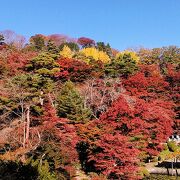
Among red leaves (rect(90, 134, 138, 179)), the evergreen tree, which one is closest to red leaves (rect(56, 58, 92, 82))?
the evergreen tree

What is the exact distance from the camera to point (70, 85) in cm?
3025

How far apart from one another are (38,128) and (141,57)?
3652cm

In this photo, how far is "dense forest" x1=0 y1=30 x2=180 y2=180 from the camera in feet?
67.9

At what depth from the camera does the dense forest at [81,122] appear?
20.7 metres

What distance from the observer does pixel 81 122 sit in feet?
86.1

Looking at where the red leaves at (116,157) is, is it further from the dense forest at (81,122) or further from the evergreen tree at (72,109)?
the evergreen tree at (72,109)

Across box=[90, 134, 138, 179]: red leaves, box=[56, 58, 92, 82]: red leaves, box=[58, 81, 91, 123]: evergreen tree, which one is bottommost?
box=[90, 134, 138, 179]: red leaves

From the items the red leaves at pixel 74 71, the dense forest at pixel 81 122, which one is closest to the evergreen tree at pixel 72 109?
the dense forest at pixel 81 122

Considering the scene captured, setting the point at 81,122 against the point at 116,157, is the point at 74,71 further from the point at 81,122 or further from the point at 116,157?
the point at 116,157

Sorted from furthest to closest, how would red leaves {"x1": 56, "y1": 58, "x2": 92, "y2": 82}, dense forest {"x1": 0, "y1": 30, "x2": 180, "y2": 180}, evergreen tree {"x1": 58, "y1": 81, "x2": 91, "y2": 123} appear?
red leaves {"x1": 56, "y1": 58, "x2": 92, "y2": 82} → evergreen tree {"x1": 58, "y1": 81, "x2": 91, "y2": 123} → dense forest {"x1": 0, "y1": 30, "x2": 180, "y2": 180}

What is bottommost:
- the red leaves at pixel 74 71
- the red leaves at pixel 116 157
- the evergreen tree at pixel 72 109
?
the red leaves at pixel 116 157

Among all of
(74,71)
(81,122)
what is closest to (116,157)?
(81,122)

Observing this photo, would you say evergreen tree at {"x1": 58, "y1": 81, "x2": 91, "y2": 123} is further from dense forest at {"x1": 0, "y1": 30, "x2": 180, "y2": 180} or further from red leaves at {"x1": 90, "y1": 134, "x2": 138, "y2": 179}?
red leaves at {"x1": 90, "y1": 134, "x2": 138, "y2": 179}

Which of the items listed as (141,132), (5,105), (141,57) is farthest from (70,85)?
(141,57)
